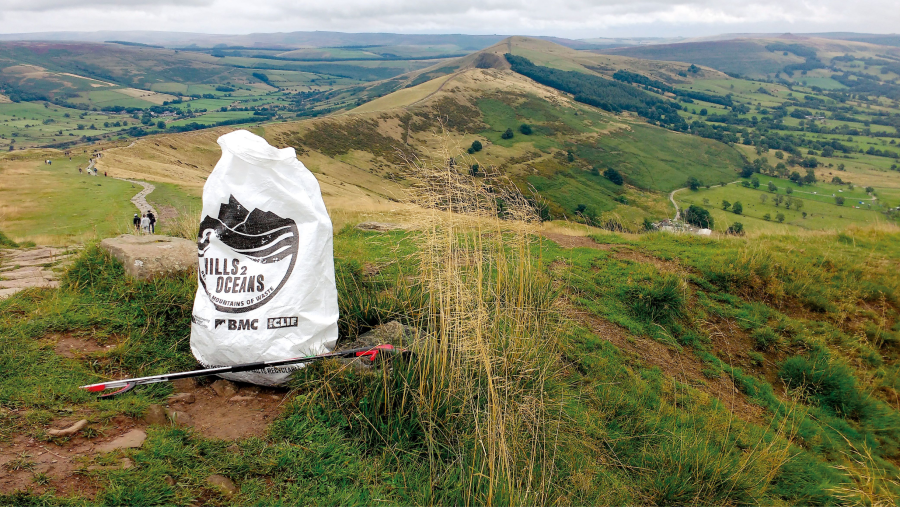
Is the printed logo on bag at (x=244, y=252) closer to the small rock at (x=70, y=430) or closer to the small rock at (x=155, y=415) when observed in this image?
the small rock at (x=155, y=415)

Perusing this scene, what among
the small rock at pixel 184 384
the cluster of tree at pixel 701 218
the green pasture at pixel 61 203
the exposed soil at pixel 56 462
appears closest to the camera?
the exposed soil at pixel 56 462

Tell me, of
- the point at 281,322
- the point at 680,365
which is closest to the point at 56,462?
the point at 281,322

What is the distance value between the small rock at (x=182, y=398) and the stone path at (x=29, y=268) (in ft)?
9.81

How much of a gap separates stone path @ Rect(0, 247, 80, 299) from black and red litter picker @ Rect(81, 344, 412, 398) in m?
2.75

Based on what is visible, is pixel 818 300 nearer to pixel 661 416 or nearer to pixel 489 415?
pixel 661 416

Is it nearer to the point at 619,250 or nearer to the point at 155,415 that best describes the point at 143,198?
the point at 619,250

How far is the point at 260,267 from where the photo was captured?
392 centimetres

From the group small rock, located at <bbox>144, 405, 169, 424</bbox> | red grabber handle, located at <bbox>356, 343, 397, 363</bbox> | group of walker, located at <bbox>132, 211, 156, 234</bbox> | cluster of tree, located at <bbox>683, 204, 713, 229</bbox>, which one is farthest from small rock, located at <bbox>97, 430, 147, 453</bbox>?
cluster of tree, located at <bbox>683, 204, 713, 229</bbox>

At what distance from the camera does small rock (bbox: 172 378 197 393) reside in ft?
12.4

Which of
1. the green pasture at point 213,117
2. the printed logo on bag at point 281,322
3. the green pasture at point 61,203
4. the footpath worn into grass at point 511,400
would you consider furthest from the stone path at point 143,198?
the green pasture at point 213,117

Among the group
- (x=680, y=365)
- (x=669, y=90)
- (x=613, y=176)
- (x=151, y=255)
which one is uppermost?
(x=669, y=90)

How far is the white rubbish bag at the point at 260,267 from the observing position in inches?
149

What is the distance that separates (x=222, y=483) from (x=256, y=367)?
988 millimetres

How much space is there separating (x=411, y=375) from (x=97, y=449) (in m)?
2.14
